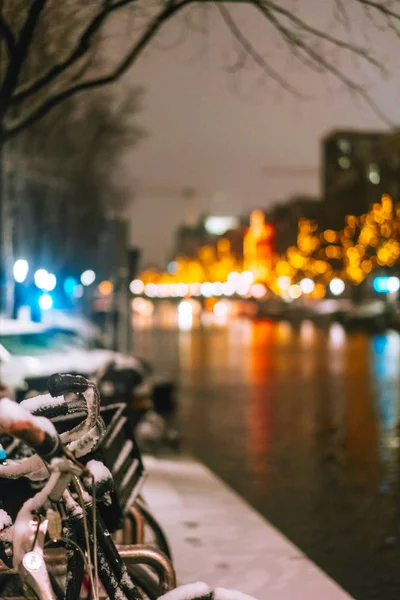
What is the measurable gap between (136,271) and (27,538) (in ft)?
42.3

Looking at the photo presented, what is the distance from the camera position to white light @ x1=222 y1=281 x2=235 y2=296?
150 metres

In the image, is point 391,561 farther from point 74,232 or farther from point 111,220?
point 74,232

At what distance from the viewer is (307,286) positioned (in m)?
89.4

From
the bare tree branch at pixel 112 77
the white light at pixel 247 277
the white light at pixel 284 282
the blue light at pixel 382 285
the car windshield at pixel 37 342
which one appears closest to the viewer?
the bare tree branch at pixel 112 77

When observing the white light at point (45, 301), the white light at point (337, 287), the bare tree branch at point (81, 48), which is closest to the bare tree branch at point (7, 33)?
the bare tree branch at point (81, 48)

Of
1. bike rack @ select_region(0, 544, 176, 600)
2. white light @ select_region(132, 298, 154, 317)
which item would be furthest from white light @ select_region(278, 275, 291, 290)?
bike rack @ select_region(0, 544, 176, 600)

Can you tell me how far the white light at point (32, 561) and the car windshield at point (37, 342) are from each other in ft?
27.0

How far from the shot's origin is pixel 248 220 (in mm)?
162875

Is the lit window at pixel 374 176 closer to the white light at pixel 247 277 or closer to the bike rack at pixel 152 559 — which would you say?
the bike rack at pixel 152 559

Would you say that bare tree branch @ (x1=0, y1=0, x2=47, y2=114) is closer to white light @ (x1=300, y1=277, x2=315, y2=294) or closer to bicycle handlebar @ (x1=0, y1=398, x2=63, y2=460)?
bicycle handlebar @ (x1=0, y1=398, x2=63, y2=460)

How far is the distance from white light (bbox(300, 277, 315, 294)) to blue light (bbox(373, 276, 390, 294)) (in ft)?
85.0

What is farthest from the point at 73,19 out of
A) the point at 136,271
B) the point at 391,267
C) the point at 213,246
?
the point at 213,246

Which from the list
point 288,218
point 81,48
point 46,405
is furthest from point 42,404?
point 288,218

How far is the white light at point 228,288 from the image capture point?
14975 cm
